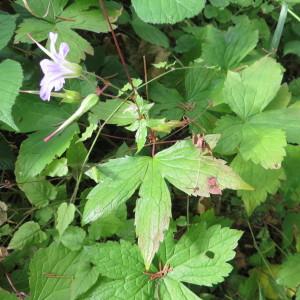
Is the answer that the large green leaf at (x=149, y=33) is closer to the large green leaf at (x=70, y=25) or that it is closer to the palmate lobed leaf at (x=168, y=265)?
the large green leaf at (x=70, y=25)

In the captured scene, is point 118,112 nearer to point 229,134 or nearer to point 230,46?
point 229,134

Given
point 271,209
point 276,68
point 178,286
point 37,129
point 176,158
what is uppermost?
point 276,68

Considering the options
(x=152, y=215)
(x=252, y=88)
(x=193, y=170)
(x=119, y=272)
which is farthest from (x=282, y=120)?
(x=119, y=272)

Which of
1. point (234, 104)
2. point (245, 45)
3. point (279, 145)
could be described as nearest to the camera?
point (279, 145)

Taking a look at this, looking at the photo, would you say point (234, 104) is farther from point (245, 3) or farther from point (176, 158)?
point (245, 3)

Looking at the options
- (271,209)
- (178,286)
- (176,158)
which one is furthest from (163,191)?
(271,209)

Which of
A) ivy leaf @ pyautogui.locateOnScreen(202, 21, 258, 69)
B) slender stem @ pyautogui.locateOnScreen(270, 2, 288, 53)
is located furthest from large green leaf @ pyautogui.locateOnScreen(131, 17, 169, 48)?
slender stem @ pyautogui.locateOnScreen(270, 2, 288, 53)

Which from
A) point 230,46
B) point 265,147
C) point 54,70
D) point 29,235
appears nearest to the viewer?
point 54,70
